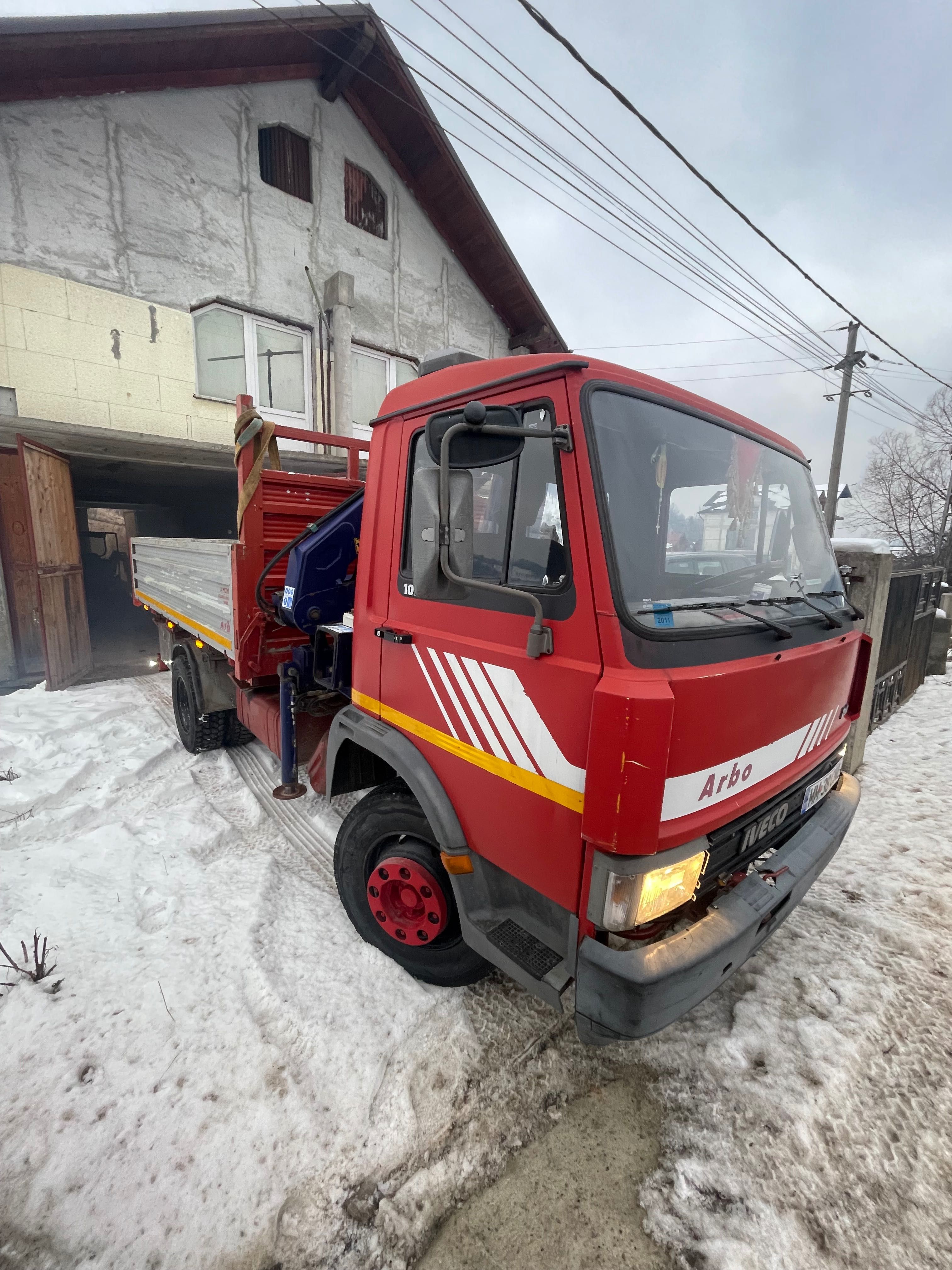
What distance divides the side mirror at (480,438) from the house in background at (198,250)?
6589mm

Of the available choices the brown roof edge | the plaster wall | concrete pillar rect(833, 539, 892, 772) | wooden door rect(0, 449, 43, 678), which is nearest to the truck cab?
concrete pillar rect(833, 539, 892, 772)

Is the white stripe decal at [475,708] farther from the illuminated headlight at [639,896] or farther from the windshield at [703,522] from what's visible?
the windshield at [703,522]

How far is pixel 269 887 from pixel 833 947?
300cm

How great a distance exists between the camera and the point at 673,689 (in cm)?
143

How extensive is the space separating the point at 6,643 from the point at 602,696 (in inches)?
360

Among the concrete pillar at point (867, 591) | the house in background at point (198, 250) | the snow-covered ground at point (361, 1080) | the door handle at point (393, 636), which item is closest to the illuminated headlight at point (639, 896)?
the snow-covered ground at point (361, 1080)

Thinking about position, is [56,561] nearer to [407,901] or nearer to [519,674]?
[407,901]

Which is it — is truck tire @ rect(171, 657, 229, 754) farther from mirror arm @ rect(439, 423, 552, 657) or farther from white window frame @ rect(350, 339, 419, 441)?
Answer: white window frame @ rect(350, 339, 419, 441)

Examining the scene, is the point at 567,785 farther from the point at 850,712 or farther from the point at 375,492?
the point at 850,712

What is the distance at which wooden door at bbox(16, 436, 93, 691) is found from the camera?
633 centimetres

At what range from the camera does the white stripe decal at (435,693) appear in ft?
6.58

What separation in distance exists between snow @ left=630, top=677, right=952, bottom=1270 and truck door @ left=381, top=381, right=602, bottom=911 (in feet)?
3.44

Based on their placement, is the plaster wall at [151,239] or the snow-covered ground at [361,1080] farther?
the plaster wall at [151,239]

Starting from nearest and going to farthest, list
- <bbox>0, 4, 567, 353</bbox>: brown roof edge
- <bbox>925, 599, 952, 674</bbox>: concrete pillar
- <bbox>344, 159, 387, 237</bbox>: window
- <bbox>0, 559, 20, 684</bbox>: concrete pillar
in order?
<bbox>0, 4, 567, 353</bbox>: brown roof edge → <bbox>0, 559, 20, 684</bbox>: concrete pillar → <bbox>925, 599, 952, 674</bbox>: concrete pillar → <bbox>344, 159, 387, 237</bbox>: window
